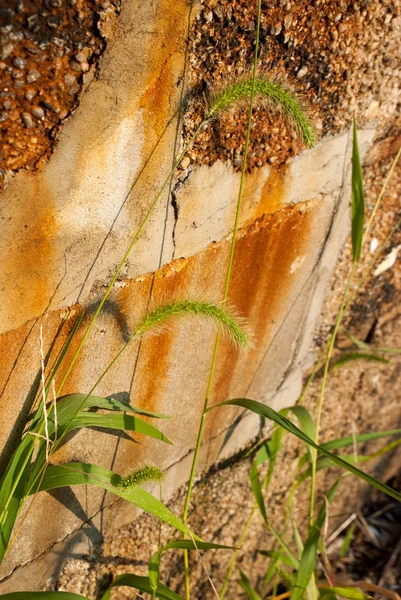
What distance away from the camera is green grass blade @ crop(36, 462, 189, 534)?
109cm

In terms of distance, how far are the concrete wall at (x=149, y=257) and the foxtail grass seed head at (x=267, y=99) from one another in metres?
0.06

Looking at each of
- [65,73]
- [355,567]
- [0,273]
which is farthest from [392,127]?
[355,567]

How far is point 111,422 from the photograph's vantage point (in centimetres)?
117

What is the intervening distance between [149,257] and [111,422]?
12.1 inches

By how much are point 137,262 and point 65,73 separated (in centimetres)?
38

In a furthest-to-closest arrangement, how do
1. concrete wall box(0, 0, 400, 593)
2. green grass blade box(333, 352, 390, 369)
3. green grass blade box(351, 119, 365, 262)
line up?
green grass blade box(333, 352, 390, 369) < green grass blade box(351, 119, 365, 262) < concrete wall box(0, 0, 400, 593)

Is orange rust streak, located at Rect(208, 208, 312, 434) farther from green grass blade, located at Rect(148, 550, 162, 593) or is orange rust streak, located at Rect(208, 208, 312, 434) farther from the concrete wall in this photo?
green grass blade, located at Rect(148, 550, 162, 593)

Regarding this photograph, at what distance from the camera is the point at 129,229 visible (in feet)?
3.62

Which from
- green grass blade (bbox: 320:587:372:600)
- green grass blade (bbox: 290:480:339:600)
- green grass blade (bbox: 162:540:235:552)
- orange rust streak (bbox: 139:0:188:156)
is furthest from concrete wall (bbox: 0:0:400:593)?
green grass blade (bbox: 320:587:372:600)

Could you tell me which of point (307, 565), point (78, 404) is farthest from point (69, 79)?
point (307, 565)

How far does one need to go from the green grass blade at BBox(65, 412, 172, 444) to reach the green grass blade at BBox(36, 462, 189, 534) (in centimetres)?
7

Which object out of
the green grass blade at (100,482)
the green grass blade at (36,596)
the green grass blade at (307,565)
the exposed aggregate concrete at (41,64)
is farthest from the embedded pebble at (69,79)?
the green grass blade at (307,565)

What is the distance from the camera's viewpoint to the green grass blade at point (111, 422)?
1.11m

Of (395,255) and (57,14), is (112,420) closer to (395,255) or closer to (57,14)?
(57,14)
